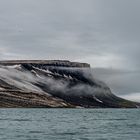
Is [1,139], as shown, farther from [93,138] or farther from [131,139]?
[131,139]

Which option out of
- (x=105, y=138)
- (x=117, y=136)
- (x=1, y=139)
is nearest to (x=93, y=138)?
(x=105, y=138)

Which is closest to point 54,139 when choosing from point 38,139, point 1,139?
point 38,139

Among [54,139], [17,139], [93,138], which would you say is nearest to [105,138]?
[93,138]

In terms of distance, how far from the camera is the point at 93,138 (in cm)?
8481

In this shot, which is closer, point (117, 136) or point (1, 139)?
point (1, 139)

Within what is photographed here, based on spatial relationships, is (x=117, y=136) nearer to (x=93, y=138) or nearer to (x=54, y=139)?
(x=93, y=138)

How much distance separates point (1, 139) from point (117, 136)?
73.5 ft

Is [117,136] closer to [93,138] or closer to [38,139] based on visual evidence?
[93,138]

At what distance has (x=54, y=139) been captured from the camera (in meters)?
82.9

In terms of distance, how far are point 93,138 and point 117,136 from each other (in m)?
7.94

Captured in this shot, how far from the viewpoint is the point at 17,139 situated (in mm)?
82312

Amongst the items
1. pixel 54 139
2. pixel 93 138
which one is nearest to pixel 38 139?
pixel 54 139

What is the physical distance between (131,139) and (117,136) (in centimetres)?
758

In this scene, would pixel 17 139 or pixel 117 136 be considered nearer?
pixel 17 139
